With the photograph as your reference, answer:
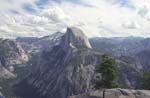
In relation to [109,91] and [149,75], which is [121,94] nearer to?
[109,91]

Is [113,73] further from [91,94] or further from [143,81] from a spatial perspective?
[143,81]

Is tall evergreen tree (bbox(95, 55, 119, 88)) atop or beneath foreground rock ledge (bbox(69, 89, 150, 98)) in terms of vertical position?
atop

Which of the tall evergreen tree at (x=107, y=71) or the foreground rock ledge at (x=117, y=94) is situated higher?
the tall evergreen tree at (x=107, y=71)

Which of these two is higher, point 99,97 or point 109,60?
point 109,60

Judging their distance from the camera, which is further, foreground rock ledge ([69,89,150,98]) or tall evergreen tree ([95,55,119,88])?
tall evergreen tree ([95,55,119,88])

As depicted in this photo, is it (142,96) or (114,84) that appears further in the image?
(114,84)

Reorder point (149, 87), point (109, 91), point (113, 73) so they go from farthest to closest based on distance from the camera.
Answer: point (149, 87) < point (113, 73) < point (109, 91)

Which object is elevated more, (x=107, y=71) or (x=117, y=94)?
(x=107, y=71)

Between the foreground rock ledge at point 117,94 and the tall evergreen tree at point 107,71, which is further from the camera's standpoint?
the tall evergreen tree at point 107,71

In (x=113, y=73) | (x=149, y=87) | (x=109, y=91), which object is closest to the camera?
(x=109, y=91)

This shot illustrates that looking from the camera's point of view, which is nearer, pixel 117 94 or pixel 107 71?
pixel 117 94

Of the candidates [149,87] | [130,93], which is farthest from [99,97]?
[149,87]
